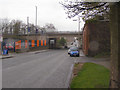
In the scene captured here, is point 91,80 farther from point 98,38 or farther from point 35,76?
point 98,38

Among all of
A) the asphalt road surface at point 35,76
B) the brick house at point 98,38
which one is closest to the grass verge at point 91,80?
the asphalt road surface at point 35,76

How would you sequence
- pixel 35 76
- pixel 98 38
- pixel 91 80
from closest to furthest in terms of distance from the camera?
pixel 91 80 < pixel 35 76 < pixel 98 38

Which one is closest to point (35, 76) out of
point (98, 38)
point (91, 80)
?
point (91, 80)

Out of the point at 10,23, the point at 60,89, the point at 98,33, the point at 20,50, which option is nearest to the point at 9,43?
the point at 20,50

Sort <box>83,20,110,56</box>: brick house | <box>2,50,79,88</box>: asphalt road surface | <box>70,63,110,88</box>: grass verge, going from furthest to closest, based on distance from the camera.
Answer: <box>83,20,110,56</box>: brick house, <box>2,50,79,88</box>: asphalt road surface, <box>70,63,110,88</box>: grass verge

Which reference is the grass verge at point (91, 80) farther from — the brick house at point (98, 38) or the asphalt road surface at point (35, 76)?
the brick house at point (98, 38)

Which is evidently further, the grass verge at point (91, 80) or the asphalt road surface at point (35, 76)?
the asphalt road surface at point (35, 76)

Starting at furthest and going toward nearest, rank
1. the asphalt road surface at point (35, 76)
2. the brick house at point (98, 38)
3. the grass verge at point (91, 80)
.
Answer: the brick house at point (98, 38) < the asphalt road surface at point (35, 76) < the grass verge at point (91, 80)

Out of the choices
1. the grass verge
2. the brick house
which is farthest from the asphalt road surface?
the brick house

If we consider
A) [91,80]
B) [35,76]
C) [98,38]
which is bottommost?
[35,76]

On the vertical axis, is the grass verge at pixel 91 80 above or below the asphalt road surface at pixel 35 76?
above

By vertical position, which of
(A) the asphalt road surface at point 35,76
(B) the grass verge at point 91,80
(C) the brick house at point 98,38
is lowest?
(A) the asphalt road surface at point 35,76

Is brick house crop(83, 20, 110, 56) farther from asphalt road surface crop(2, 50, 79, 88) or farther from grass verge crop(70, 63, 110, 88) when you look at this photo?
grass verge crop(70, 63, 110, 88)

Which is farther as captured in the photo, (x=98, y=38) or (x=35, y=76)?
(x=98, y=38)
